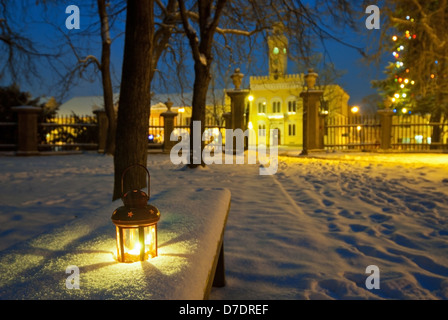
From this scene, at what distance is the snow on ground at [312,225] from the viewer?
2639 mm

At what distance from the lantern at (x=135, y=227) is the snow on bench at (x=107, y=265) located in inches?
2.5

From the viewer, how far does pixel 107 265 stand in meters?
1.62

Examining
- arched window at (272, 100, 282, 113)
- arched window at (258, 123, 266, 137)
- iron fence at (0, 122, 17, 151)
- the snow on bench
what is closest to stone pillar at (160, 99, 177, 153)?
iron fence at (0, 122, 17, 151)

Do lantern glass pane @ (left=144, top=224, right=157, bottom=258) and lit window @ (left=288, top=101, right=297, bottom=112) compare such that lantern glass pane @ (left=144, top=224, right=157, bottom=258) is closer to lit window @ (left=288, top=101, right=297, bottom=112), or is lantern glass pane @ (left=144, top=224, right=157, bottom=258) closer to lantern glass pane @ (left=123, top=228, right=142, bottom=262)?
lantern glass pane @ (left=123, top=228, right=142, bottom=262)

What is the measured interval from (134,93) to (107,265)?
3.27 metres

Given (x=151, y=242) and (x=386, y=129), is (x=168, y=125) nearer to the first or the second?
(x=386, y=129)

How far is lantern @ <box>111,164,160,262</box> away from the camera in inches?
66.8

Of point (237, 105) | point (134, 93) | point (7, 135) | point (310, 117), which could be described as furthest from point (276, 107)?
point (134, 93)

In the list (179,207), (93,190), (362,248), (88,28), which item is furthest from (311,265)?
(88,28)

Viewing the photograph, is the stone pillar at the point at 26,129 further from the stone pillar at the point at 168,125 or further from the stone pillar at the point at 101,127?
the stone pillar at the point at 168,125

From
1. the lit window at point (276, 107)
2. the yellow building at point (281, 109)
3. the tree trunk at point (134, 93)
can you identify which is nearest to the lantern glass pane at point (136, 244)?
the tree trunk at point (134, 93)

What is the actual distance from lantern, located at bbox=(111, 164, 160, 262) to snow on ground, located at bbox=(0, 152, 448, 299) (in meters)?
1.04
